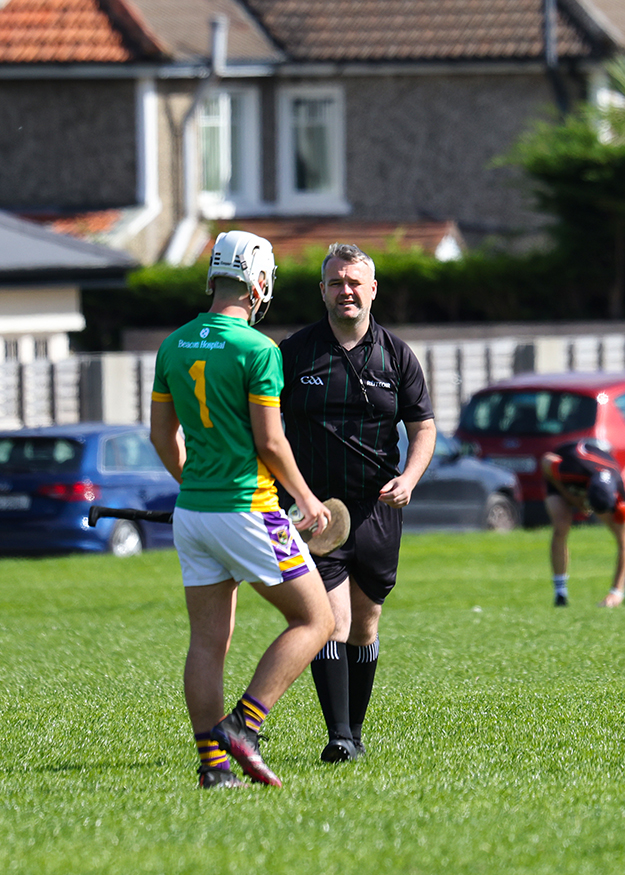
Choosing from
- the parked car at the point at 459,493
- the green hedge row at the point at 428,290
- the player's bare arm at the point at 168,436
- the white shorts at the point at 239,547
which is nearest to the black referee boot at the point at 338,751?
the white shorts at the point at 239,547

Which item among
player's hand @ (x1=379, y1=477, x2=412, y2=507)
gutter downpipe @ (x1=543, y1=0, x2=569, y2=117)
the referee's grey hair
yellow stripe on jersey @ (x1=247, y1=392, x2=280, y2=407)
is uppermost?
gutter downpipe @ (x1=543, y1=0, x2=569, y2=117)

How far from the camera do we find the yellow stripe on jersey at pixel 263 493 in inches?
214

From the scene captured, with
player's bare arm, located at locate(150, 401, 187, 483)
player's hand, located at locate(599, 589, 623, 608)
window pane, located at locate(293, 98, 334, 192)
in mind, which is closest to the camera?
player's bare arm, located at locate(150, 401, 187, 483)

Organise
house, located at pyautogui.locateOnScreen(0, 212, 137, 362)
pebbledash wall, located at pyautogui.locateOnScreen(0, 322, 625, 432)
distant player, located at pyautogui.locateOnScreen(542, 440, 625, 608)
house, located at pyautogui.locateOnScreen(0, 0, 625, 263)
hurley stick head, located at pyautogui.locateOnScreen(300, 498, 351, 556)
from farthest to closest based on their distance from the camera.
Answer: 1. house, located at pyautogui.locateOnScreen(0, 0, 625, 263)
2. house, located at pyautogui.locateOnScreen(0, 212, 137, 362)
3. pebbledash wall, located at pyautogui.locateOnScreen(0, 322, 625, 432)
4. distant player, located at pyautogui.locateOnScreen(542, 440, 625, 608)
5. hurley stick head, located at pyautogui.locateOnScreen(300, 498, 351, 556)

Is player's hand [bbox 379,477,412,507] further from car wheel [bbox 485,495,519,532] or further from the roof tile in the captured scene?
the roof tile

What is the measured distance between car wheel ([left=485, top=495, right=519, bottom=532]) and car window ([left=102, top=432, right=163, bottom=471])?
400 cm

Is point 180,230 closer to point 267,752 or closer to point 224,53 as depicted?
point 224,53

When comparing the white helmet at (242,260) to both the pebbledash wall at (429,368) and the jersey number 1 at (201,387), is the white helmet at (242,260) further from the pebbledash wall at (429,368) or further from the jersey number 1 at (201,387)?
the pebbledash wall at (429,368)

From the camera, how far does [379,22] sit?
1254 inches

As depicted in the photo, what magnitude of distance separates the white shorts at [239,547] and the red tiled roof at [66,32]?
975 inches

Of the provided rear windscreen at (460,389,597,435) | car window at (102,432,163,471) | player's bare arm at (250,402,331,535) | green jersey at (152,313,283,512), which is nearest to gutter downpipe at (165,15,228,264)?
rear windscreen at (460,389,597,435)

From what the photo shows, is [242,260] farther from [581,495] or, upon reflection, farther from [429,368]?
[429,368]

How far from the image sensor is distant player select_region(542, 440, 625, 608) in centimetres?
1155

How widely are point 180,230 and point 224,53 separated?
3634 millimetres
